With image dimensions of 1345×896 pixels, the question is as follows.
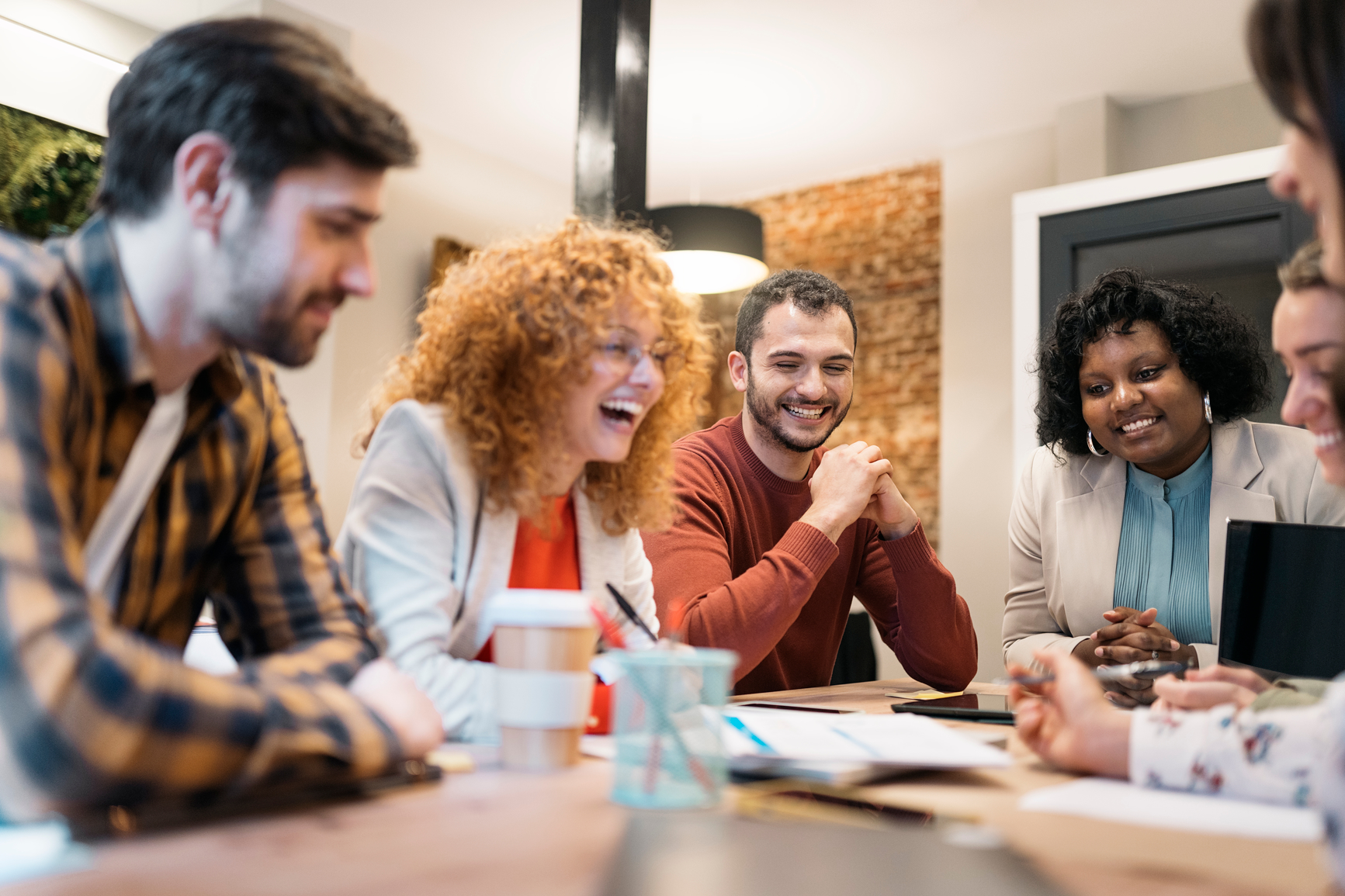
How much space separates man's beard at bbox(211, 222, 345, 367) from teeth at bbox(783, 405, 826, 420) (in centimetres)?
140

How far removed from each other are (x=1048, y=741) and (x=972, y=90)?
12.9 ft

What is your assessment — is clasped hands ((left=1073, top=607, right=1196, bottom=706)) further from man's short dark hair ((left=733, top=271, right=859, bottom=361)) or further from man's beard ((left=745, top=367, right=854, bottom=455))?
man's short dark hair ((left=733, top=271, right=859, bottom=361))

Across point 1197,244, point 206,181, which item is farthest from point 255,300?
point 1197,244

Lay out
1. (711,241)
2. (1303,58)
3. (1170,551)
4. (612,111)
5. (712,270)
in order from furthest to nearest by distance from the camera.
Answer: (712,270)
(711,241)
(612,111)
(1170,551)
(1303,58)

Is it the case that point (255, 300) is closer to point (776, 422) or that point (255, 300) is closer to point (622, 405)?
point (622, 405)

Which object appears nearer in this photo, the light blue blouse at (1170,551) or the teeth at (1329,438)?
the teeth at (1329,438)

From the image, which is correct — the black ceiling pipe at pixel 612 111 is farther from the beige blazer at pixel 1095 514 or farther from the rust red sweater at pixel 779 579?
the beige blazer at pixel 1095 514

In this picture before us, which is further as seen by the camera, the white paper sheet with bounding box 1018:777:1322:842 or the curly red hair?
the curly red hair

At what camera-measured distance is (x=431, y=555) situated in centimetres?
119

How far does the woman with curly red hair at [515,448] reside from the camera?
1.18 metres

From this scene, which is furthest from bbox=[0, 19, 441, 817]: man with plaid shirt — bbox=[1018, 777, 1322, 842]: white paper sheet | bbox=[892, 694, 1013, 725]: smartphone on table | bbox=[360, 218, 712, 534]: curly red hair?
bbox=[892, 694, 1013, 725]: smartphone on table

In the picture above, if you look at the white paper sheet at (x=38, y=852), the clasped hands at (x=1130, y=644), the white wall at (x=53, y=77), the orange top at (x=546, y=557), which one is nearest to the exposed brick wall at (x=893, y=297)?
the clasped hands at (x=1130, y=644)

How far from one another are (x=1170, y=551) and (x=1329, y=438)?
3.16 feet

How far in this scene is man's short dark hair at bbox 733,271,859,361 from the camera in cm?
225
